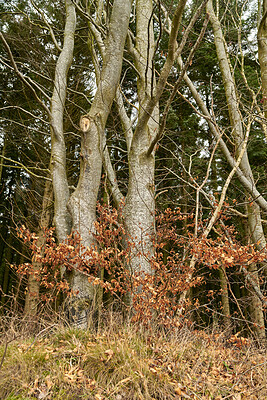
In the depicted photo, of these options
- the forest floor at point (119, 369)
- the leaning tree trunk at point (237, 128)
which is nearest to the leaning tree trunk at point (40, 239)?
the forest floor at point (119, 369)

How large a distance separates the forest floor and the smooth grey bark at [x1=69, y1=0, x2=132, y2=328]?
508mm

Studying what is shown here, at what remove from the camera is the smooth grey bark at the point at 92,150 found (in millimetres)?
3094

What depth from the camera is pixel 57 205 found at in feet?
11.9

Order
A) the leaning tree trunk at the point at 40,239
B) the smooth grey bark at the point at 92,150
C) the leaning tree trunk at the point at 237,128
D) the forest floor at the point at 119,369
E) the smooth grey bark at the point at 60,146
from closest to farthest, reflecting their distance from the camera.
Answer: the forest floor at the point at 119,369 < the smooth grey bark at the point at 92,150 < the smooth grey bark at the point at 60,146 < the leaning tree trunk at the point at 237,128 < the leaning tree trunk at the point at 40,239

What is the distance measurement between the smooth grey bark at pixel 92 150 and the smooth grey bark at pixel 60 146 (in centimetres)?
26

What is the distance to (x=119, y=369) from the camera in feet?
6.98

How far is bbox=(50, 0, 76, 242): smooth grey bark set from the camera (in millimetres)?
3533

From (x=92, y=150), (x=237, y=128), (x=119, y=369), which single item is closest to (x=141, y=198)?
(x=92, y=150)

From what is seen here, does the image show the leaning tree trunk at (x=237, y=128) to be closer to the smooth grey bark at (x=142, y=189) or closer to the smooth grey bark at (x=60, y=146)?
the smooth grey bark at (x=142, y=189)

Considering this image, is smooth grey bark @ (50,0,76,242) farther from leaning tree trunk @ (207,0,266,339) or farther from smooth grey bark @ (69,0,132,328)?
leaning tree trunk @ (207,0,266,339)

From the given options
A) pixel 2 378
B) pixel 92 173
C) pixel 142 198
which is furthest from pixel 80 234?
pixel 2 378

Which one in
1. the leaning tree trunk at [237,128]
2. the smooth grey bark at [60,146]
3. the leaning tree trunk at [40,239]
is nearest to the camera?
the smooth grey bark at [60,146]

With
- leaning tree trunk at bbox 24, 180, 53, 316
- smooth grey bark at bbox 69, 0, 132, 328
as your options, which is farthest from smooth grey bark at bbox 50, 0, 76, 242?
leaning tree trunk at bbox 24, 180, 53, 316

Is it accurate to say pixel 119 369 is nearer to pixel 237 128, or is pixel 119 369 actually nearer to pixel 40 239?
pixel 237 128
